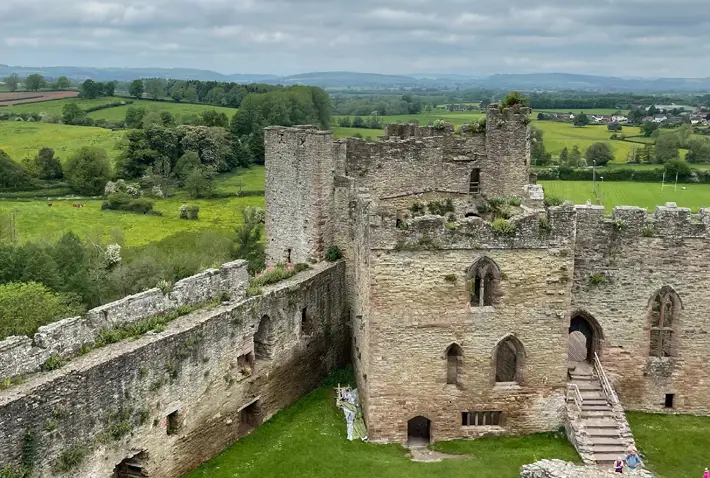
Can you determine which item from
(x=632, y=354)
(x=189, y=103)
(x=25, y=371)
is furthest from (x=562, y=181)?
(x=189, y=103)

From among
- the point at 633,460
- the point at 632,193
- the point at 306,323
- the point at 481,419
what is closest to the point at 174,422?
the point at 306,323

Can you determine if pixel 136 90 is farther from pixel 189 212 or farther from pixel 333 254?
pixel 333 254

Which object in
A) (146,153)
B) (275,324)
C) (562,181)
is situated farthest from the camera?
(146,153)

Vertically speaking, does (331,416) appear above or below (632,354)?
below

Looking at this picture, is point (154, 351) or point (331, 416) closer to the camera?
point (154, 351)

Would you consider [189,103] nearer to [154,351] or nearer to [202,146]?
[202,146]

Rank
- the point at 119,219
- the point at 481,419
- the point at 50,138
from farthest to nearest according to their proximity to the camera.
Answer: the point at 50,138, the point at 119,219, the point at 481,419
